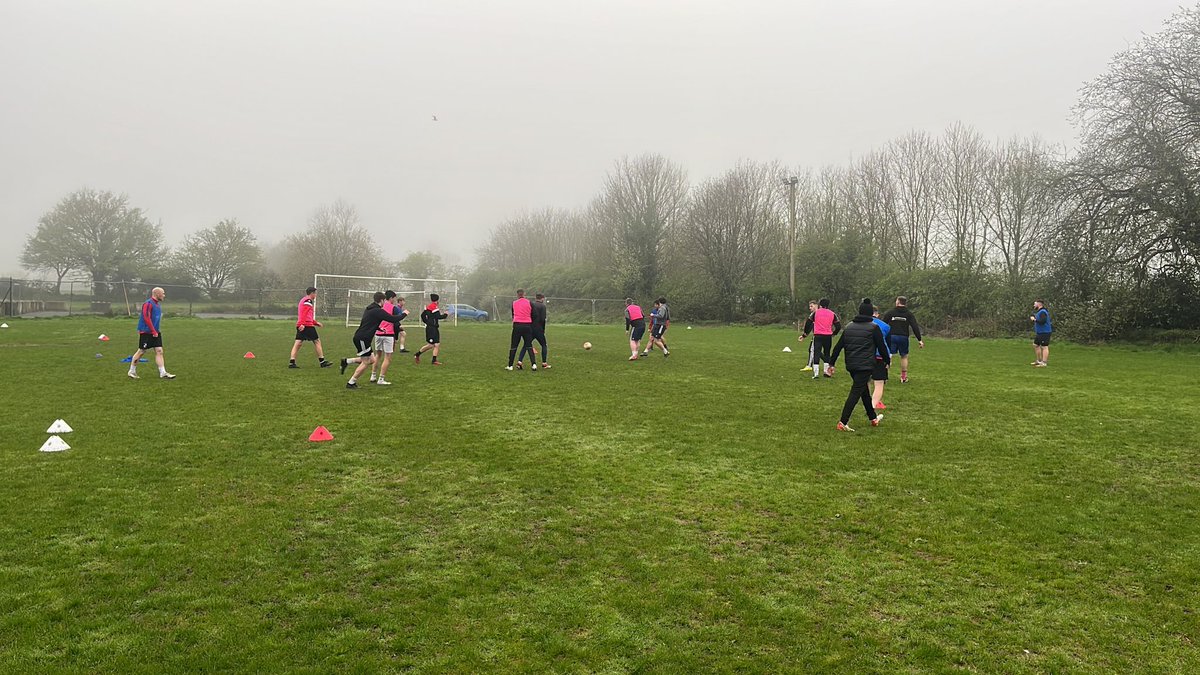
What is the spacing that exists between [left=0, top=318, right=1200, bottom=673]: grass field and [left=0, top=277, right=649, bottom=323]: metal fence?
108 ft

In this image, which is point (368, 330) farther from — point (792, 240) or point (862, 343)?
point (792, 240)

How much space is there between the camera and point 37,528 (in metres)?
4.91

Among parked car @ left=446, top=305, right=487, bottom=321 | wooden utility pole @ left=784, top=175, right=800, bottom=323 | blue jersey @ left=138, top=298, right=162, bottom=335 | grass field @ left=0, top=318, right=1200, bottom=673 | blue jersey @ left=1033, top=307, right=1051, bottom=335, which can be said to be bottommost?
grass field @ left=0, top=318, right=1200, bottom=673

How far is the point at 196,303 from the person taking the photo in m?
43.4

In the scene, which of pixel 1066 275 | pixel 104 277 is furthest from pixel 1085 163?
pixel 104 277

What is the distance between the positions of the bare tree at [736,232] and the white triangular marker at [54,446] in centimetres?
3911

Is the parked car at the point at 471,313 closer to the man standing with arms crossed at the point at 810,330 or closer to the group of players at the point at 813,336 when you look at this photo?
the group of players at the point at 813,336

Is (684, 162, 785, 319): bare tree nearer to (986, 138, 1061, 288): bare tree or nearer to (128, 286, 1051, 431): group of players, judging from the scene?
(986, 138, 1061, 288): bare tree

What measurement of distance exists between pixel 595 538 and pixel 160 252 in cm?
6487

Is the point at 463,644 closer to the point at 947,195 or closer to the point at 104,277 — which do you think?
the point at 947,195

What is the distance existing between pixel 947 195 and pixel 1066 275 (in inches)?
546

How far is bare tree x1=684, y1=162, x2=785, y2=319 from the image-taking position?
44156 mm

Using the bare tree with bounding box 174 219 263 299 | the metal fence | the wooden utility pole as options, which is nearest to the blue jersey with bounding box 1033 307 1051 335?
the wooden utility pole

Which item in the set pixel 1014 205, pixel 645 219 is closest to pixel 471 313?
pixel 645 219
